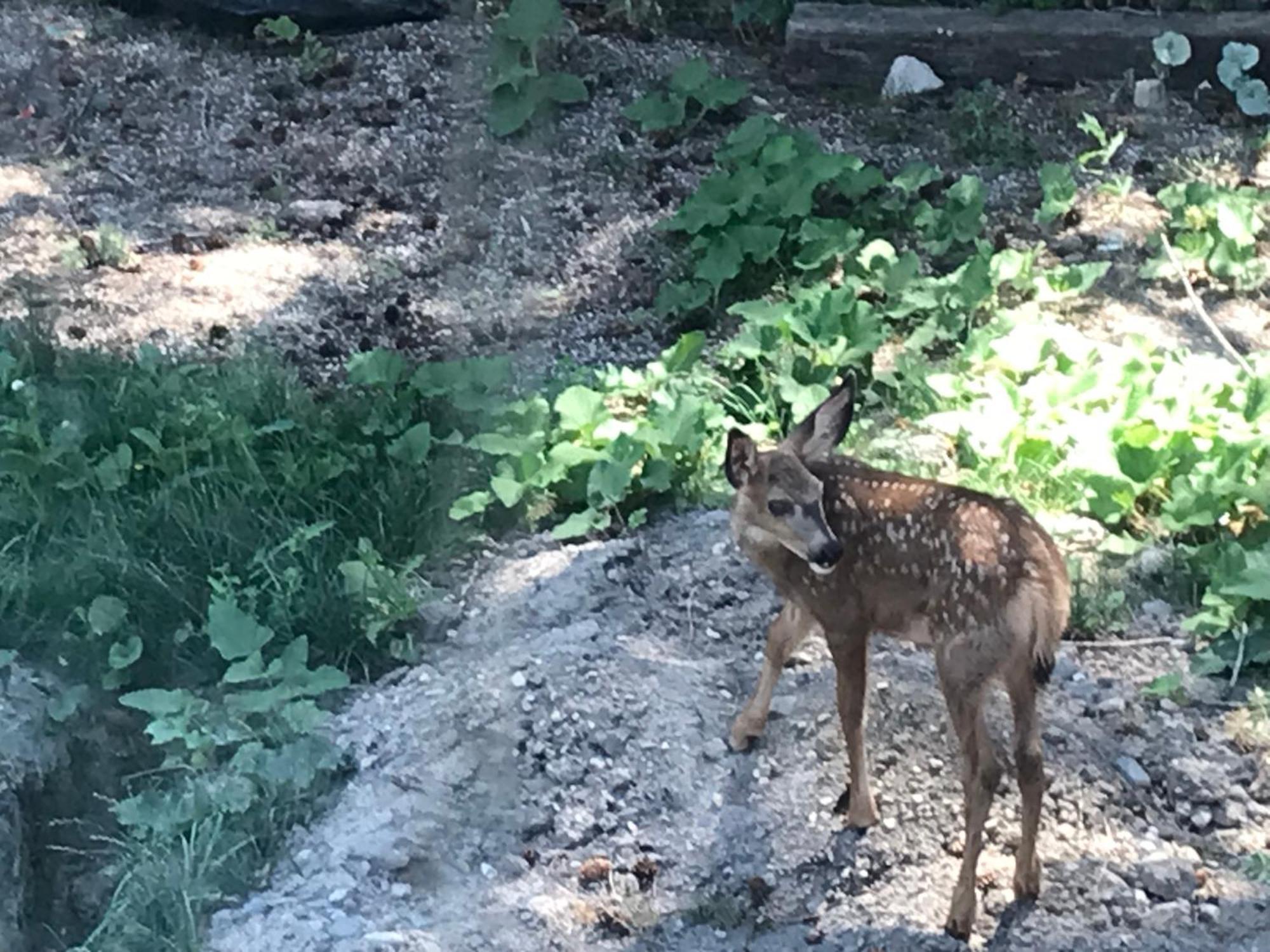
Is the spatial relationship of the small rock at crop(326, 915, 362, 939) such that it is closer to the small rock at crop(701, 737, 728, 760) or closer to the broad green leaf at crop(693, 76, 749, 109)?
the small rock at crop(701, 737, 728, 760)

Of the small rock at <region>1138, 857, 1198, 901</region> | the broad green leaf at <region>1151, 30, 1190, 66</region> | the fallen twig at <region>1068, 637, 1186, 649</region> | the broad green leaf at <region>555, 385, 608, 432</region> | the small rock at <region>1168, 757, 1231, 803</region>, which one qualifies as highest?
the broad green leaf at <region>1151, 30, 1190, 66</region>

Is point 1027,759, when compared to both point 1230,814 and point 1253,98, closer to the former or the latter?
point 1230,814

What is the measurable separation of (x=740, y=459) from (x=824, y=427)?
283mm

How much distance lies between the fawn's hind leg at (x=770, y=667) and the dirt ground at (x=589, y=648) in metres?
0.06

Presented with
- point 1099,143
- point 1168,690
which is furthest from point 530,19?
point 1168,690

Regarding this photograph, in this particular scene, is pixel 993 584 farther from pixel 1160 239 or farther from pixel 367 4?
pixel 367 4

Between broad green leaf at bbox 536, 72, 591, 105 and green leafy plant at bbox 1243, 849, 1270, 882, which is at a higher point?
broad green leaf at bbox 536, 72, 591, 105

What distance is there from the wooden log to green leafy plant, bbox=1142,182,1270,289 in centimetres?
116

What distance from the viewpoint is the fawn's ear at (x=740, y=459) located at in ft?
14.3

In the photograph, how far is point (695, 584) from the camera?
211 inches

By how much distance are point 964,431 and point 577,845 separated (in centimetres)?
194

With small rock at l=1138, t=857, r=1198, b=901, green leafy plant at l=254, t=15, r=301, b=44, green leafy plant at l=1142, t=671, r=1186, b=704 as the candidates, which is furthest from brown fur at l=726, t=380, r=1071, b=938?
green leafy plant at l=254, t=15, r=301, b=44

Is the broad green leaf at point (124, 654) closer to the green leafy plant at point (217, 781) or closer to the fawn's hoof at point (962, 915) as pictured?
the green leafy plant at point (217, 781)

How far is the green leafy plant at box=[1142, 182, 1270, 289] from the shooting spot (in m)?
6.85
